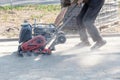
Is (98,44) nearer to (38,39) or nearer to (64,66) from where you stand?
(38,39)

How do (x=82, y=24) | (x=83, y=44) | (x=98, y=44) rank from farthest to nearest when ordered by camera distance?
(x=83, y=44)
(x=82, y=24)
(x=98, y=44)

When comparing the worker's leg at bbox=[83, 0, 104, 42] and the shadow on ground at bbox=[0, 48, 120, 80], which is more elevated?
the worker's leg at bbox=[83, 0, 104, 42]

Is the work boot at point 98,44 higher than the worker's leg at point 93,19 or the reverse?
the reverse

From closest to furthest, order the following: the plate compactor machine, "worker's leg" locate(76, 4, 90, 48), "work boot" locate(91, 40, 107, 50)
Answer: the plate compactor machine, "work boot" locate(91, 40, 107, 50), "worker's leg" locate(76, 4, 90, 48)

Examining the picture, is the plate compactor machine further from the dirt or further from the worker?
the dirt

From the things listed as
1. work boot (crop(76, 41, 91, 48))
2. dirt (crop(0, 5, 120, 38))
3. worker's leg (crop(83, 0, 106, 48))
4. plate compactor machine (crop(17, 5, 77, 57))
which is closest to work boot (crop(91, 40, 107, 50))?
worker's leg (crop(83, 0, 106, 48))

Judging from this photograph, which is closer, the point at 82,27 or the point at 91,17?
the point at 91,17

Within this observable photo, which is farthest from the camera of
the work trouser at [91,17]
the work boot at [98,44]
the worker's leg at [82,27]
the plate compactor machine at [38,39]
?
the worker's leg at [82,27]

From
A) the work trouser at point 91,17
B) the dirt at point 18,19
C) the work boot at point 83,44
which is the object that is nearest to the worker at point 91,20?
the work trouser at point 91,17

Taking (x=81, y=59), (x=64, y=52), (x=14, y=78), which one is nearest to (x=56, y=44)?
(x=64, y=52)

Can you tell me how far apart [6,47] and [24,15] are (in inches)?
187

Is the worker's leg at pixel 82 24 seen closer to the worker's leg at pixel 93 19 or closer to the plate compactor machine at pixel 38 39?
the worker's leg at pixel 93 19

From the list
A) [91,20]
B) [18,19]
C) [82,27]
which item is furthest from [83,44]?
[18,19]

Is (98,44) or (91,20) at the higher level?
(91,20)
